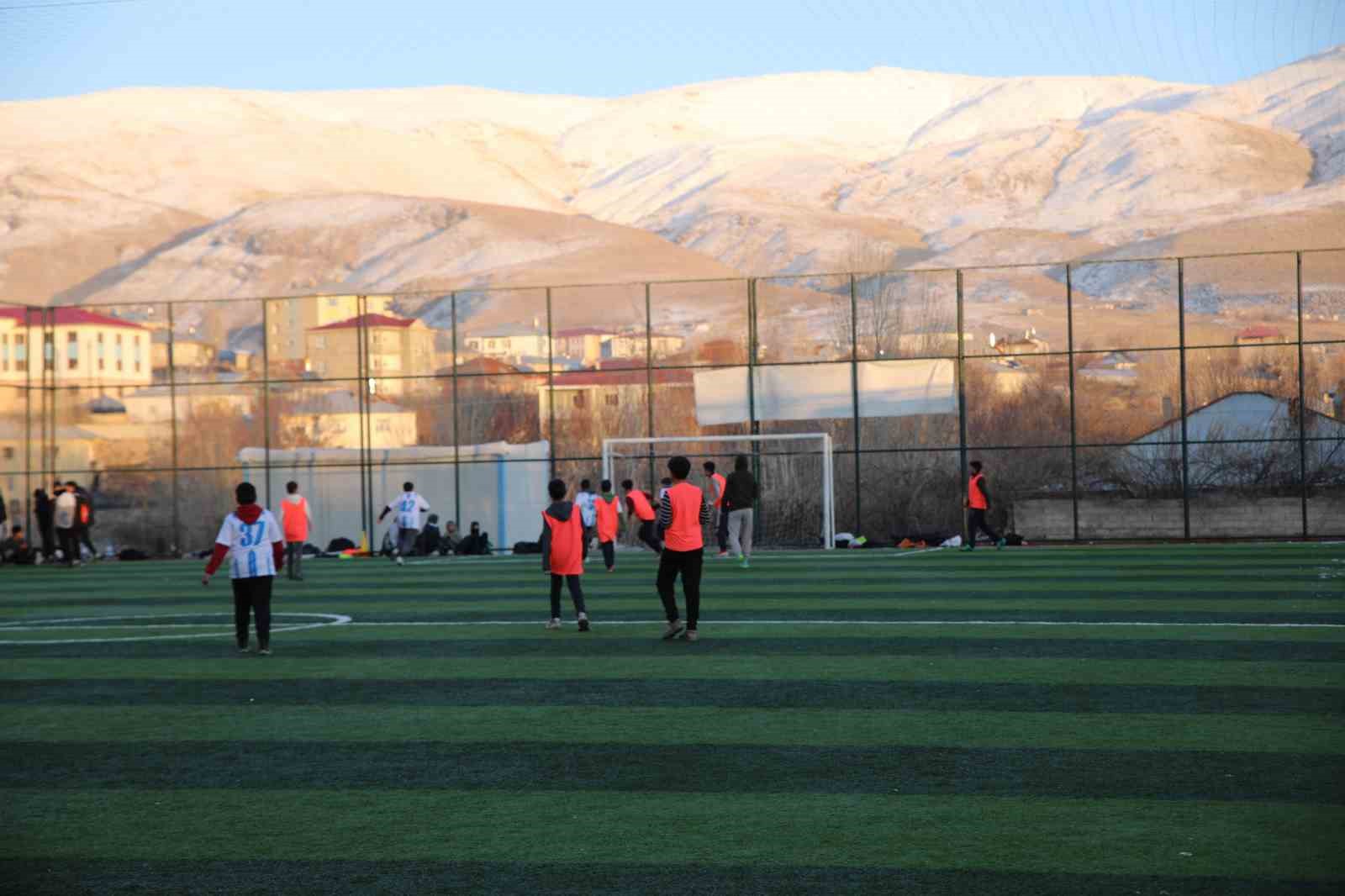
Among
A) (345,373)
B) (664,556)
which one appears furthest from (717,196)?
(664,556)

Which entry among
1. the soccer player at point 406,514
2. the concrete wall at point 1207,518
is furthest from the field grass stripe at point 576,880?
the concrete wall at point 1207,518

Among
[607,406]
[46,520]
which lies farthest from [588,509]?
[607,406]

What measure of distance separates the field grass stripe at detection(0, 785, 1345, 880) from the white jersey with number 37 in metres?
5.61

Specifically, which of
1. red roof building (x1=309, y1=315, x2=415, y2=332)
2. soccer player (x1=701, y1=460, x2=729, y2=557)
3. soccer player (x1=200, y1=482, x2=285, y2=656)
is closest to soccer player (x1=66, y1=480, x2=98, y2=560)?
red roof building (x1=309, y1=315, x2=415, y2=332)

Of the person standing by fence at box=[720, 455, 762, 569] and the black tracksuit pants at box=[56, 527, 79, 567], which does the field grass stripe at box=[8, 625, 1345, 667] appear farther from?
the black tracksuit pants at box=[56, 527, 79, 567]

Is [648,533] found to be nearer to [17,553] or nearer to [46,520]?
[46,520]

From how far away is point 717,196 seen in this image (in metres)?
179

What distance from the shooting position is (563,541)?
15.3m

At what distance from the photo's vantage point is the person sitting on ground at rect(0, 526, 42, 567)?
32000 millimetres

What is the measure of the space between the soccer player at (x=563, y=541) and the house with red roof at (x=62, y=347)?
82.5 feet

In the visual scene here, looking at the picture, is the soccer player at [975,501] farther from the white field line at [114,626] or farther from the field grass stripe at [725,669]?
the field grass stripe at [725,669]

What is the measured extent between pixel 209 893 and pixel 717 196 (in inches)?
6905

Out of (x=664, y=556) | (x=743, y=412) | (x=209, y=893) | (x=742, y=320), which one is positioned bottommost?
(x=209, y=893)

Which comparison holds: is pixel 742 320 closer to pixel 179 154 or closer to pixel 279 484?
pixel 279 484
